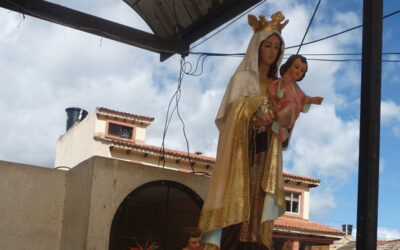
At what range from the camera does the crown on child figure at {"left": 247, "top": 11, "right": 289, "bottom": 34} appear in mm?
4523

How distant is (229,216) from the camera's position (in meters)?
4.05

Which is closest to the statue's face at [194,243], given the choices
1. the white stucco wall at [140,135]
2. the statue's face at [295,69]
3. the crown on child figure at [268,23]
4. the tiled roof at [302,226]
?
the statue's face at [295,69]

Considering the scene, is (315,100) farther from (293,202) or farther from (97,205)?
(293,202)

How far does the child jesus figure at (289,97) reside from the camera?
4.33 m

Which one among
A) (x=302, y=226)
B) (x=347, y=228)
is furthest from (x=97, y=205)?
(x=347, y=228)

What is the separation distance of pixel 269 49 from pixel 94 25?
2823 millimetres

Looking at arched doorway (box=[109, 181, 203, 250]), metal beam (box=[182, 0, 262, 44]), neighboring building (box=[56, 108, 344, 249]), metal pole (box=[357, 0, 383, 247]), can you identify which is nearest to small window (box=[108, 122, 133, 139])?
neighboring building (box=[56, 108, 344, 249])

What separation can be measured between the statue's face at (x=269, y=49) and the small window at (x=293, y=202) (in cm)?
2474

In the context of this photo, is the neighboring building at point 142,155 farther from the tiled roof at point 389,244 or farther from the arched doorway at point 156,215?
the arched doorway at point 156,215

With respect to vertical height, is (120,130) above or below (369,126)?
above

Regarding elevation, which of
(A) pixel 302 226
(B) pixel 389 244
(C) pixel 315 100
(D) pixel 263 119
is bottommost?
(B) pixel 389 244

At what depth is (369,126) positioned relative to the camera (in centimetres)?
386

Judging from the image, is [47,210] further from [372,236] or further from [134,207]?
[372,236]

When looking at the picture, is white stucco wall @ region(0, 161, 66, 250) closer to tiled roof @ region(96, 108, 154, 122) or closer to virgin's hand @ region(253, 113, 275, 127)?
virgin's hand @ region(253, 113, 275, 127)
